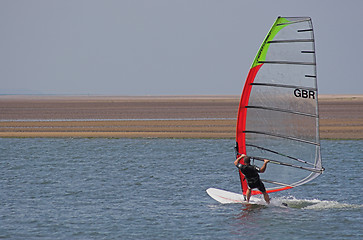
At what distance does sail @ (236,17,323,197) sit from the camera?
1386 centimetres

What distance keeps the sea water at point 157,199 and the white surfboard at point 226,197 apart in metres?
0.20

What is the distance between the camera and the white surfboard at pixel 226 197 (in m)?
15.8

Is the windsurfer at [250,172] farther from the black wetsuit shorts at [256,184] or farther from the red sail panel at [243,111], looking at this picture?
the red sail panel at [243,111]

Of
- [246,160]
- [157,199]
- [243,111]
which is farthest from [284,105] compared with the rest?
[157,199]

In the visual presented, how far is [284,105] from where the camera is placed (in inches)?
562

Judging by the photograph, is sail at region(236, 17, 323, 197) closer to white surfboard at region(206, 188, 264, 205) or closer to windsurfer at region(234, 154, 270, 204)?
windsurfer at region(234, 154, 270, 204)

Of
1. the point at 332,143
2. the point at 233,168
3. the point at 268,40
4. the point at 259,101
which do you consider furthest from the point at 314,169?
the point at 332,143

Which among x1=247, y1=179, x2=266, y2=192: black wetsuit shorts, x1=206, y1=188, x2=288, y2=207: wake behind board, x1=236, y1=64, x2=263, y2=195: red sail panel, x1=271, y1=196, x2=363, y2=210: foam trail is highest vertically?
x1=236, y1=64, x2=263, y2=195: red sail panel

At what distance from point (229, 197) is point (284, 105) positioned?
3.34 m

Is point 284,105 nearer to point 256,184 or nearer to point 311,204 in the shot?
point 256,184

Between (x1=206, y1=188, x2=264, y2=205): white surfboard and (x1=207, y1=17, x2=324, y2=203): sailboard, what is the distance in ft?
4.56

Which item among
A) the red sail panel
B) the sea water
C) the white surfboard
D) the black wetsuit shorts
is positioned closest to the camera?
the sea water

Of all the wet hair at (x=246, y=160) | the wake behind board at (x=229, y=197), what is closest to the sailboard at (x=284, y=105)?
the wet hair at (x=246, y=160)

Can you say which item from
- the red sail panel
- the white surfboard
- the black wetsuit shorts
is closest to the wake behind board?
the white surfboard
